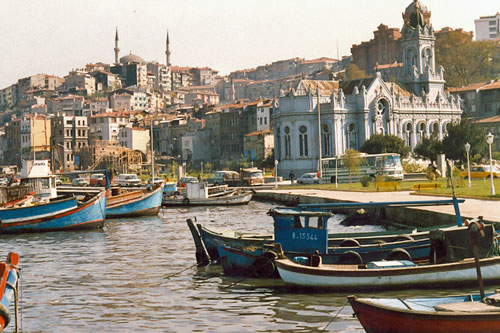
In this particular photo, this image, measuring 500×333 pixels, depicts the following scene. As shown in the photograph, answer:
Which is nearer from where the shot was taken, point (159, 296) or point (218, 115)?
point (159, 296)

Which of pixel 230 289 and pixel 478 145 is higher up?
pixel 478 145

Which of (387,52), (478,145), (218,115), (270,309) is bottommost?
(270,309)

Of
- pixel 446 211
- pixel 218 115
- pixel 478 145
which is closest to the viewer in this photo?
pixel 446 211

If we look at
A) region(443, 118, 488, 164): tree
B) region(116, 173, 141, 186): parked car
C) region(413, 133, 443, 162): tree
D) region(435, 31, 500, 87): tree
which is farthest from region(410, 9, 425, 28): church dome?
region(116, 173, 141, 186): parked car

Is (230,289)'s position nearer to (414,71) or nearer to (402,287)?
(402,287)

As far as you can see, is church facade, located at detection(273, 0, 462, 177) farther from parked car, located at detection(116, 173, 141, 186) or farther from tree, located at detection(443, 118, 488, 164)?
parked car, located at detection(116, 173, 141, 186)

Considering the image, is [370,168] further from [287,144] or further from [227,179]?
[287,144]

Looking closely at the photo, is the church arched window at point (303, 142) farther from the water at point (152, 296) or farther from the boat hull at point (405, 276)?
the boat hull at point (405, 276)

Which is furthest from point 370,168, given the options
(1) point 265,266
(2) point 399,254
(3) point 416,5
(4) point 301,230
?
(2) point 399,254

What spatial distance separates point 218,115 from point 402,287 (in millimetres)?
130875

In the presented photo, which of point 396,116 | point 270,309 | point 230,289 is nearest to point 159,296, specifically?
point 230,289

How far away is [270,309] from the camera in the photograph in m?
16.5

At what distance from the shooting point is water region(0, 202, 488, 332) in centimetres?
1536

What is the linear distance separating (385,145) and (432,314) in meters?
71.6
